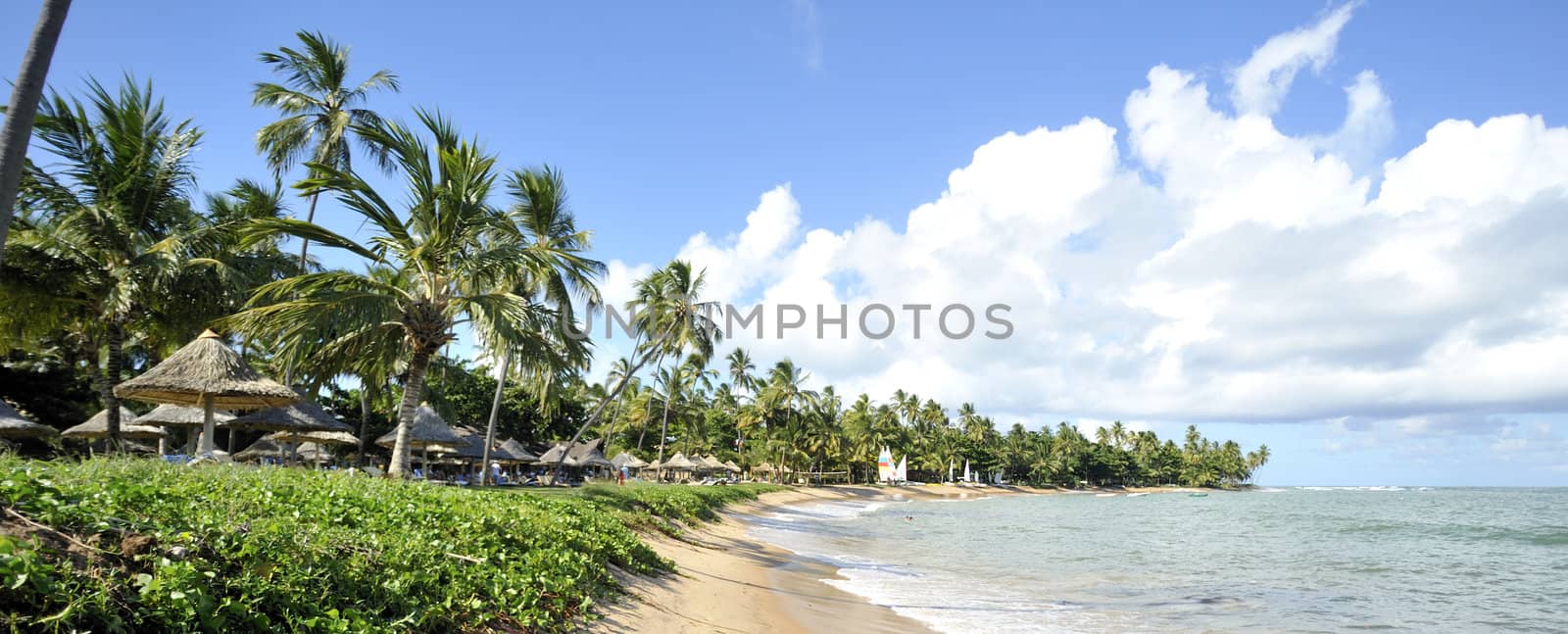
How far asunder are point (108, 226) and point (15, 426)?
24.4 feet

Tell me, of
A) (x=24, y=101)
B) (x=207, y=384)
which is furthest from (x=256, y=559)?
(x=207, y=384)

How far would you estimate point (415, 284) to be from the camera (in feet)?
39.8

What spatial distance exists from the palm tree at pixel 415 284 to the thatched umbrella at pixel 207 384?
5.61 feet

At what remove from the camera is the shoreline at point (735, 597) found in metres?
7.61

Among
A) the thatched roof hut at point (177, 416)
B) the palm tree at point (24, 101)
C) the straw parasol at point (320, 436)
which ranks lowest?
the straw parasol at point (320, 436)

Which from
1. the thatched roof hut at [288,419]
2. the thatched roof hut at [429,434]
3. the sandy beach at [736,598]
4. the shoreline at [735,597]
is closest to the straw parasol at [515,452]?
the thatched roof hut at [429,434]

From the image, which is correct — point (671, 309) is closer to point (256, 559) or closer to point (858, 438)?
point (256, 559)

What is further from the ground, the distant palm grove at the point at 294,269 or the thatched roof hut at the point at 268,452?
the distant palm grove at the point at 294,269

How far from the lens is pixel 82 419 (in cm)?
2628

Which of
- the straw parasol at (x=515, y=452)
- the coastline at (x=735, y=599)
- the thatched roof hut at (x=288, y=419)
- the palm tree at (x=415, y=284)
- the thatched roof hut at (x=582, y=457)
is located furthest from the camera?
the thatched roof hut at (x=582, y=457)

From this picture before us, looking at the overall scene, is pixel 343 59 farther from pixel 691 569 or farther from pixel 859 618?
pixel 859 618

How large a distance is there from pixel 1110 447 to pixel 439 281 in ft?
369

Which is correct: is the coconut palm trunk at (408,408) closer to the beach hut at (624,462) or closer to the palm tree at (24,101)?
the palm tree at (24,101)

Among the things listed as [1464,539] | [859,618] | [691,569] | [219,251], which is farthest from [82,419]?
[1464,539]
